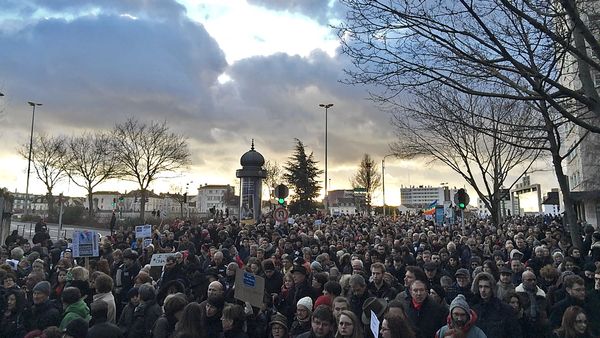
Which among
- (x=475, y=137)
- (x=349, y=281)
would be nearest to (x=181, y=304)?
(x=349, y=281)

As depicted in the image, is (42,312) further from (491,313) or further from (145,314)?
(491,313)

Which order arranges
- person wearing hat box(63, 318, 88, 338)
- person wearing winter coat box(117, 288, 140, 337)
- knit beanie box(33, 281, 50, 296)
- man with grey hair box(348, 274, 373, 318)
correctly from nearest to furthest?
person wearing hat box(63, 318, 88, 338) → person wearing winter coat box(117, 288, 140, 337) → knit beanie box(33, 281, 50, 296) → man with grey hair box(348, 274, 373, 318)

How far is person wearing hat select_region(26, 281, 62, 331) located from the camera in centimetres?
588

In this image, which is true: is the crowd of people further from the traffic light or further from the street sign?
the street sign

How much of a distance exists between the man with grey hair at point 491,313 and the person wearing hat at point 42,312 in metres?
5.30

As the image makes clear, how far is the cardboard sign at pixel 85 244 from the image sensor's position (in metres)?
11.2

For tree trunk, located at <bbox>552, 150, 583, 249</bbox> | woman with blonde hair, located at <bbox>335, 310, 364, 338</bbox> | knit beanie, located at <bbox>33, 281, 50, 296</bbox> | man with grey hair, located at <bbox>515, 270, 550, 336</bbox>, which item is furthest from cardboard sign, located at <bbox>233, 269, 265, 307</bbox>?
tree trunk, located at <bbox>552, 150, 583, 249</bbox>

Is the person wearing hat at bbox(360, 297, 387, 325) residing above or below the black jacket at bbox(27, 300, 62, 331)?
above

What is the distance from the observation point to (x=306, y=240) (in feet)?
48.5

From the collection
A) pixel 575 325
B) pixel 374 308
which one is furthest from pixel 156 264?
pixel 575 325

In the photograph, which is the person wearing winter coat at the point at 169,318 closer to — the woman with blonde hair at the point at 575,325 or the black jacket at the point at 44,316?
the black jacket at the point at 44,316

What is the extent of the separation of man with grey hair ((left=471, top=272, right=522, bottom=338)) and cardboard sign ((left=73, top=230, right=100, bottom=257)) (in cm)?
929

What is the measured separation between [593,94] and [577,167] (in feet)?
121

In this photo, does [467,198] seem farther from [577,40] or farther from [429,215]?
[429,215]
